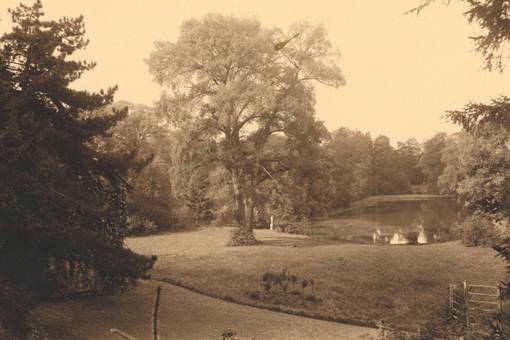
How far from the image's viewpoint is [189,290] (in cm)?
1593

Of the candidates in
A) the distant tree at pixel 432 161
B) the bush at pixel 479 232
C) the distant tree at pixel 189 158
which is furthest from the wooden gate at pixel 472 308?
the distant tree at pixel 432 161

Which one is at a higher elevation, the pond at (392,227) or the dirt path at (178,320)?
the pond at (392,227)

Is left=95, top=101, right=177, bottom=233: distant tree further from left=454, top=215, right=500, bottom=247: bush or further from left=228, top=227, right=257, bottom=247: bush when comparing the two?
left=454, top=215, right=500, bottom=247: bush

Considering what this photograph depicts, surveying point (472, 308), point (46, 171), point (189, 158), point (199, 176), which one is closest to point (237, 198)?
point (199, 176)

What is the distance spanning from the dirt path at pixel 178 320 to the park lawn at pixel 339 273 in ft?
4.68

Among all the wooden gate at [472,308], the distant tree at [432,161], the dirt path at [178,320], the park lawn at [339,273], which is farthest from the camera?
the distant tree at [432,161]

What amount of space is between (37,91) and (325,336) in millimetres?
9664

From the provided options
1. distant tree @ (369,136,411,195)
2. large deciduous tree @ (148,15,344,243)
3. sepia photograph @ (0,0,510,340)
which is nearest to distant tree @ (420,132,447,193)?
distant tree @ (369,136,411,195)

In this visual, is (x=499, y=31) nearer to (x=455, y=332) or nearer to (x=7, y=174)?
(x=455, y=332)

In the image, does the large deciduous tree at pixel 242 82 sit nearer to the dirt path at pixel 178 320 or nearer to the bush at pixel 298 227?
the bush at pixel 298 227

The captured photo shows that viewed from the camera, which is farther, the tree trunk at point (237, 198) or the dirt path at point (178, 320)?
the tree trunk at point (237, 198)

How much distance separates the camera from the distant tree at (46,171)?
9.17m

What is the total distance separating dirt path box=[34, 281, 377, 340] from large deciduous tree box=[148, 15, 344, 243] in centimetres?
1285

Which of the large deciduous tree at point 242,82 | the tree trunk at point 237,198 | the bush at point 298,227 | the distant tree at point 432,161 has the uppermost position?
the distant tree at point 432,161
